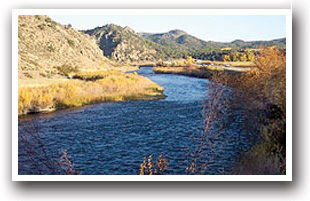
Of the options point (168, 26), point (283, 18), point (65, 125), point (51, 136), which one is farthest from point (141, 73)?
point (283, 18)

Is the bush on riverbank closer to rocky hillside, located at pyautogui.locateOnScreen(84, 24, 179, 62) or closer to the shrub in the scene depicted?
rocky hillside, located at pyautogui.locateOnScreen(84, 24, 179, 62)

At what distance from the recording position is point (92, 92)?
1163cm

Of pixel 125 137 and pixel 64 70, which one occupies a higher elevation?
pixel 64 70

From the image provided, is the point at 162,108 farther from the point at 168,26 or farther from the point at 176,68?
the point at 168,26

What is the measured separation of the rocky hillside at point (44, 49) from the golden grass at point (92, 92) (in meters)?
0.67

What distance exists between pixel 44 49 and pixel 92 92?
323cm

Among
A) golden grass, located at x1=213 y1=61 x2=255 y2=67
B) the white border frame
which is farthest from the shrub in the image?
the white border frame

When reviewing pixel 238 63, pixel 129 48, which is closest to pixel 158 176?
pixel 238 63

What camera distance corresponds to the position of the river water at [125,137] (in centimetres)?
541

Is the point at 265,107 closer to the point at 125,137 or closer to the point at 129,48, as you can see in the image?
the point at 125,137

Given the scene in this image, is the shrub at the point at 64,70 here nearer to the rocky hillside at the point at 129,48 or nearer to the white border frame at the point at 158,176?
the rocky hillside at the point at 129,48

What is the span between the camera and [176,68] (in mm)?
9547

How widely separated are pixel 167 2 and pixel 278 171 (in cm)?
309

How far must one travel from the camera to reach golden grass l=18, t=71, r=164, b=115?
9096mm
